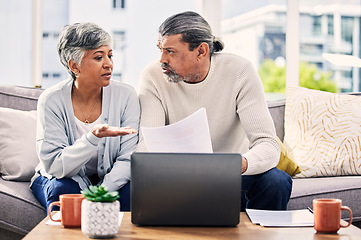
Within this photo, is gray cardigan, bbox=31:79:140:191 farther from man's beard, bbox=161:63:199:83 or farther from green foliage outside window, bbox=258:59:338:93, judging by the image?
green foliage outside window, bbox=258:59:338:93

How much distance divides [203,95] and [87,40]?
54cm

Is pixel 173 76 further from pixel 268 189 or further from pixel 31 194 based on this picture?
pixel 31 194

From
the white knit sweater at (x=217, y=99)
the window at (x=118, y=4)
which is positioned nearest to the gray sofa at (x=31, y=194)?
the white knit sweater at (x=217, y=99)

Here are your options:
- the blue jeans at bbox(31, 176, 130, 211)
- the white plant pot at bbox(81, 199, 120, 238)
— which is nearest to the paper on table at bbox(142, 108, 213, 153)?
the white plant pot at bbox(81, 199, 120, 238)

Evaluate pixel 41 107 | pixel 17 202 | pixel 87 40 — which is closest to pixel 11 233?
pixel 17 202

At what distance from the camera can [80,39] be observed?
222cm

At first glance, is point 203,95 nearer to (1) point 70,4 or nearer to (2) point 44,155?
(2) point 44,155

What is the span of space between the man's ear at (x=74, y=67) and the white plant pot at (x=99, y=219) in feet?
3.14

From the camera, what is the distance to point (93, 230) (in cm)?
144

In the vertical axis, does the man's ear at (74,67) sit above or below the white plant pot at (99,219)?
above

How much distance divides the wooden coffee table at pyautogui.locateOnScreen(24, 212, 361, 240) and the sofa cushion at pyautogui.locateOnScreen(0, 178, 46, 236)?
1.98ft

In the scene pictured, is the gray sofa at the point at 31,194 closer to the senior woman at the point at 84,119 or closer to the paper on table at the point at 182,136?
the senior woman at the point at 84,119

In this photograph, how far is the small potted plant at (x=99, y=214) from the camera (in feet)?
4.71

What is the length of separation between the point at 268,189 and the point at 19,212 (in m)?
0.99
